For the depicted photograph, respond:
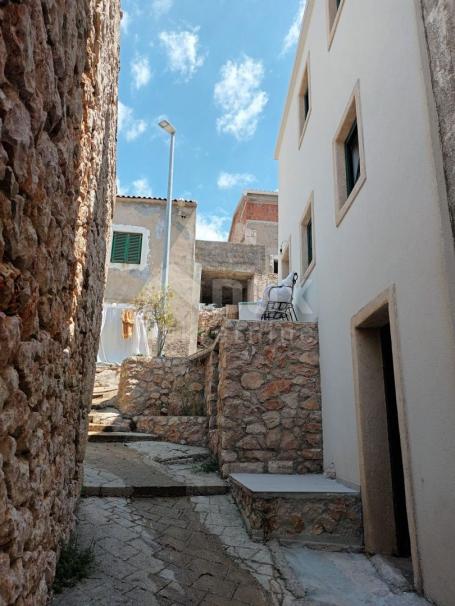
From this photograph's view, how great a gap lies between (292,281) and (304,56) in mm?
4245

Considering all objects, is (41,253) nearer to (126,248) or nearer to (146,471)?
(146,471)

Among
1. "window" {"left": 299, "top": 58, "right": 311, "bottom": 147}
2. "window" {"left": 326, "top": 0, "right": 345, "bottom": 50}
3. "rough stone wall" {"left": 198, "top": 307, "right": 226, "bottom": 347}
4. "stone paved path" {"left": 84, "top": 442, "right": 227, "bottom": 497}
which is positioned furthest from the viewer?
"rough stone wall" {"left": 198, "top": 307, "right": 226, "bottom": 347}

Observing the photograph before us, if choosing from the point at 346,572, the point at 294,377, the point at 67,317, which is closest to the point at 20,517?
the point at 67,317

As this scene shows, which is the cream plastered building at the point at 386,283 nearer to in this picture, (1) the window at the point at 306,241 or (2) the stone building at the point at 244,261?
(1) the window at the point at 306,241

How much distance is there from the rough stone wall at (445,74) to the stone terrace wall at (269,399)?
3.26 metres

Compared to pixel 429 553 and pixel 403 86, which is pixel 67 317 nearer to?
pixel 429 553

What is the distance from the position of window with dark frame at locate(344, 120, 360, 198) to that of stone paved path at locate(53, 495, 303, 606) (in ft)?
13.3

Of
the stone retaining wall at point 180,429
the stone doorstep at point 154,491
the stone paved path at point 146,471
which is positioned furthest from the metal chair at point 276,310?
the stone doorstep at point 154,491

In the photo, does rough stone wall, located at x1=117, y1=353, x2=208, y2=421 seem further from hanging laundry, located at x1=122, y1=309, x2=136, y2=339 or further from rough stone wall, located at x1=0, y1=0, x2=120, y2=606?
rough stone wall, located at x1=0, y1=0, x2=120, y2=606

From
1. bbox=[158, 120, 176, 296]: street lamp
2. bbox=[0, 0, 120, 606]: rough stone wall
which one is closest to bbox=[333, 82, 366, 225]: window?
bbox=[0, 0, 120, 606]: rough stone wall

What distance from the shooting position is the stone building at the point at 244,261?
17141 mm

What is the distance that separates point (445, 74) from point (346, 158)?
2.50m

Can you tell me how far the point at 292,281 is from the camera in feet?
24.3

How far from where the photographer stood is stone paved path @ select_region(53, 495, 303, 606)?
2.84m
